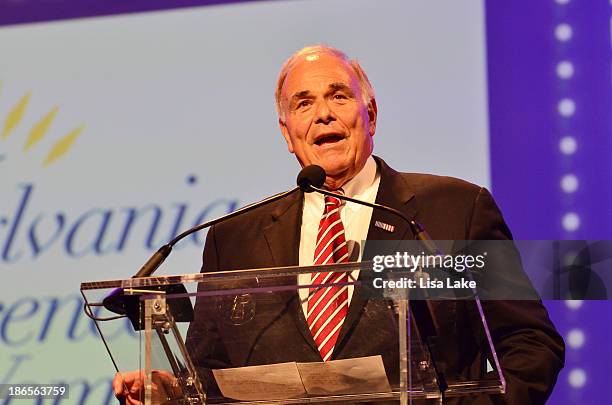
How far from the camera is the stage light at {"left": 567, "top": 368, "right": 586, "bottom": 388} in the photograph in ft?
10.0

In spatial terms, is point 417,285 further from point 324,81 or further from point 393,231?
point 324,81

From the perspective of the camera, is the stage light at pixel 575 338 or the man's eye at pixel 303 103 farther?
the stage light at pixel 575 338

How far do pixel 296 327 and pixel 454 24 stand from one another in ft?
5.58

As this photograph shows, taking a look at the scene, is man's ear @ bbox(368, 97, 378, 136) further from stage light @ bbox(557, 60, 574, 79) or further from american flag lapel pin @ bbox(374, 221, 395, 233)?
stage light @ bbox(557, 60, 574, 79)

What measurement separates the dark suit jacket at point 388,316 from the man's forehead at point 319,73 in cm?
26

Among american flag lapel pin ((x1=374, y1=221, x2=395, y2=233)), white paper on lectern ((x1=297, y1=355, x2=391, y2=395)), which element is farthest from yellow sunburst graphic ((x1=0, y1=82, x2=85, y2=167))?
white paper on lectern ((x1=297, y1=355, x2=391, y2=395))

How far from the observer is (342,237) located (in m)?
2.62

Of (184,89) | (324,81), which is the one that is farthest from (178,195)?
(324,81)

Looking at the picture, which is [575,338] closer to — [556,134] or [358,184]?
[556,134]

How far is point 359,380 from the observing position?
1.91 m

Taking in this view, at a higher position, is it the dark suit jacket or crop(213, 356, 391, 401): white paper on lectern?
the dark suit jacket

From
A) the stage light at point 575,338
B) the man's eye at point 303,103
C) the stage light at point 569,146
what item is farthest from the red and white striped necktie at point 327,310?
the stage light at point 569,146

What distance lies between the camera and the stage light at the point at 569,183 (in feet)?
10.4

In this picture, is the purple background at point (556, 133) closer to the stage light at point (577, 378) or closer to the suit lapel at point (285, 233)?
the stage light at point (577, 378)
